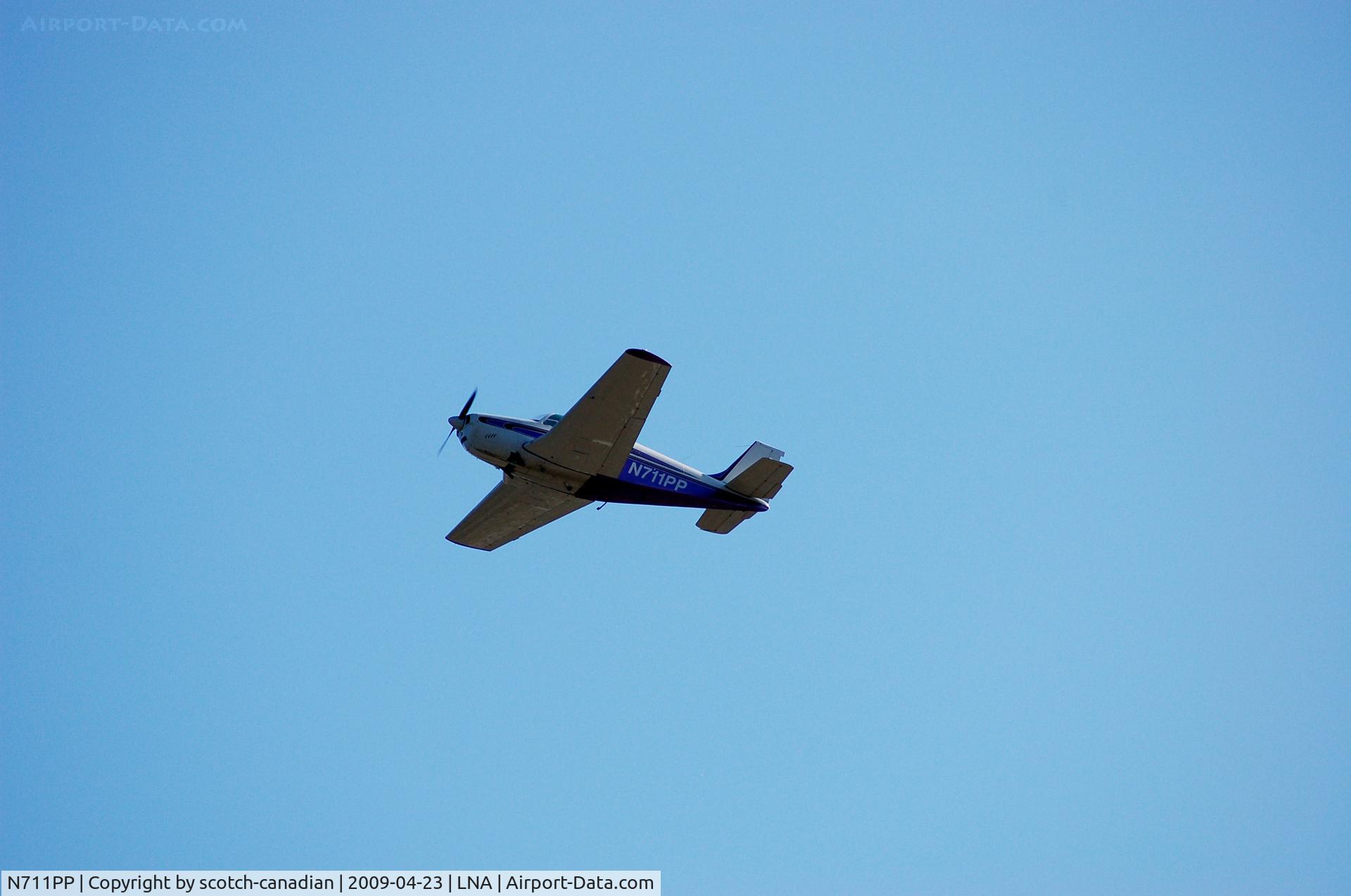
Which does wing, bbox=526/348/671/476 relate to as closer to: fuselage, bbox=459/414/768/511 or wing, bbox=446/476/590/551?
fuselage, bbox=459/414/768/511

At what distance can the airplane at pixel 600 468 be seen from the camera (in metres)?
18.4

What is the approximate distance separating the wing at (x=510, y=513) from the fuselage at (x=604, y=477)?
507 millimetres

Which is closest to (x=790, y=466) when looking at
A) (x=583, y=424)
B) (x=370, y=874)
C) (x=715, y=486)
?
(x=715, y=486)

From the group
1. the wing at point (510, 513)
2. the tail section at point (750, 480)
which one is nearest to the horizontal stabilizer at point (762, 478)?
the tail section at point (750, 480)

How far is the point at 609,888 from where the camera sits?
19.4m

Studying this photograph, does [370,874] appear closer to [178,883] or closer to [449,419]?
[178,883]

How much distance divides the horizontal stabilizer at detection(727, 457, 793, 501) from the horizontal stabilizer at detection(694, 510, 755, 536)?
0.54m

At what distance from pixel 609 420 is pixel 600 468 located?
4.81 ft

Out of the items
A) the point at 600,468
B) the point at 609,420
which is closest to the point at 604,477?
the point at 600,468

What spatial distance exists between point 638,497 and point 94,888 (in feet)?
39.2

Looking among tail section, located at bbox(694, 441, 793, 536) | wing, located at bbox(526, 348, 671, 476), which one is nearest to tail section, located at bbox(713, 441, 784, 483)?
tail section, located at bbox(694, 441, 793, 536)

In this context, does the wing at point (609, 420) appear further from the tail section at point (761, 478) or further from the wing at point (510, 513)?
the tail section at point (761, 478)

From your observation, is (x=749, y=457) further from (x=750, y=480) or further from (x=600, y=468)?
(x=600, y=468)

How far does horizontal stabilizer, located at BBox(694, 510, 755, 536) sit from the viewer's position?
70.8 feet
